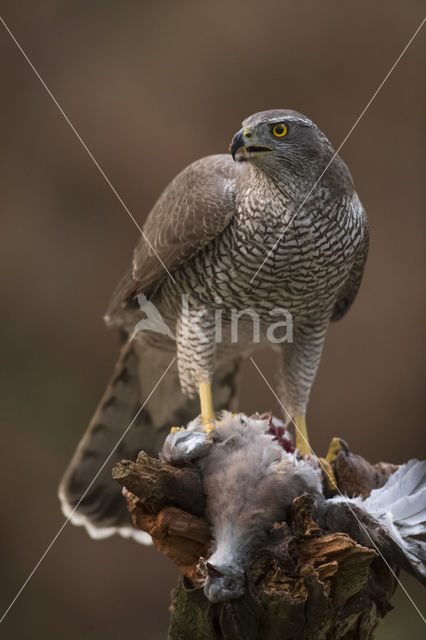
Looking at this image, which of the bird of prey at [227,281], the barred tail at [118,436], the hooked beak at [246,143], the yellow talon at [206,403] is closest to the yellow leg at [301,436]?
the bird of prey at [227,281]

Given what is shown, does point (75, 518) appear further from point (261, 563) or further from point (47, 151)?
point (47, 151)

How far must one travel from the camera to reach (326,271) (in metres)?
2.12

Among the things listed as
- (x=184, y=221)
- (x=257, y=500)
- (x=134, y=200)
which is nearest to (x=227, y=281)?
(x=184, y=221)

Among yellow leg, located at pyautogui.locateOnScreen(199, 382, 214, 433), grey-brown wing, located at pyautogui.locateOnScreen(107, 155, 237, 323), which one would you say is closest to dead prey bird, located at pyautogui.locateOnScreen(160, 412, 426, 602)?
yellow leg, located at pyautogui.locateOnScreen(199, 382, 214, 433)

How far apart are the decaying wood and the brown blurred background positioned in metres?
0.41

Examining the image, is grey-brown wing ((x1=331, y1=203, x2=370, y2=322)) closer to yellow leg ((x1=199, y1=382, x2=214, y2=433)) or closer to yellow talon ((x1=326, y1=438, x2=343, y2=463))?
yellow talon ((x1=326, y1=438, x2=343, y2=463))

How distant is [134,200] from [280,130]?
108cm

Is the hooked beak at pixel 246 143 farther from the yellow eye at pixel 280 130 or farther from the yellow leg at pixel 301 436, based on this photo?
the yellow leg at pixel 301 436

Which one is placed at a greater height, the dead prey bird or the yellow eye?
the yellow eye

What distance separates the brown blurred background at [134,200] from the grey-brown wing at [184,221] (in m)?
0.22

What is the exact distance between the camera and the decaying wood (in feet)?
5.30

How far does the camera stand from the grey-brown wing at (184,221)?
6.96 ft

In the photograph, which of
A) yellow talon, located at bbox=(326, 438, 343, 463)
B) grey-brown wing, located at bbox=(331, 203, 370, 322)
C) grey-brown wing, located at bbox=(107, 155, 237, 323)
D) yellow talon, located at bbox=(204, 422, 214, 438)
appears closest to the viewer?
yellow talon, located at bbox=(204, 422, 214, 438)

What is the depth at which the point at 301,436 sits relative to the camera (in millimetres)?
2490
